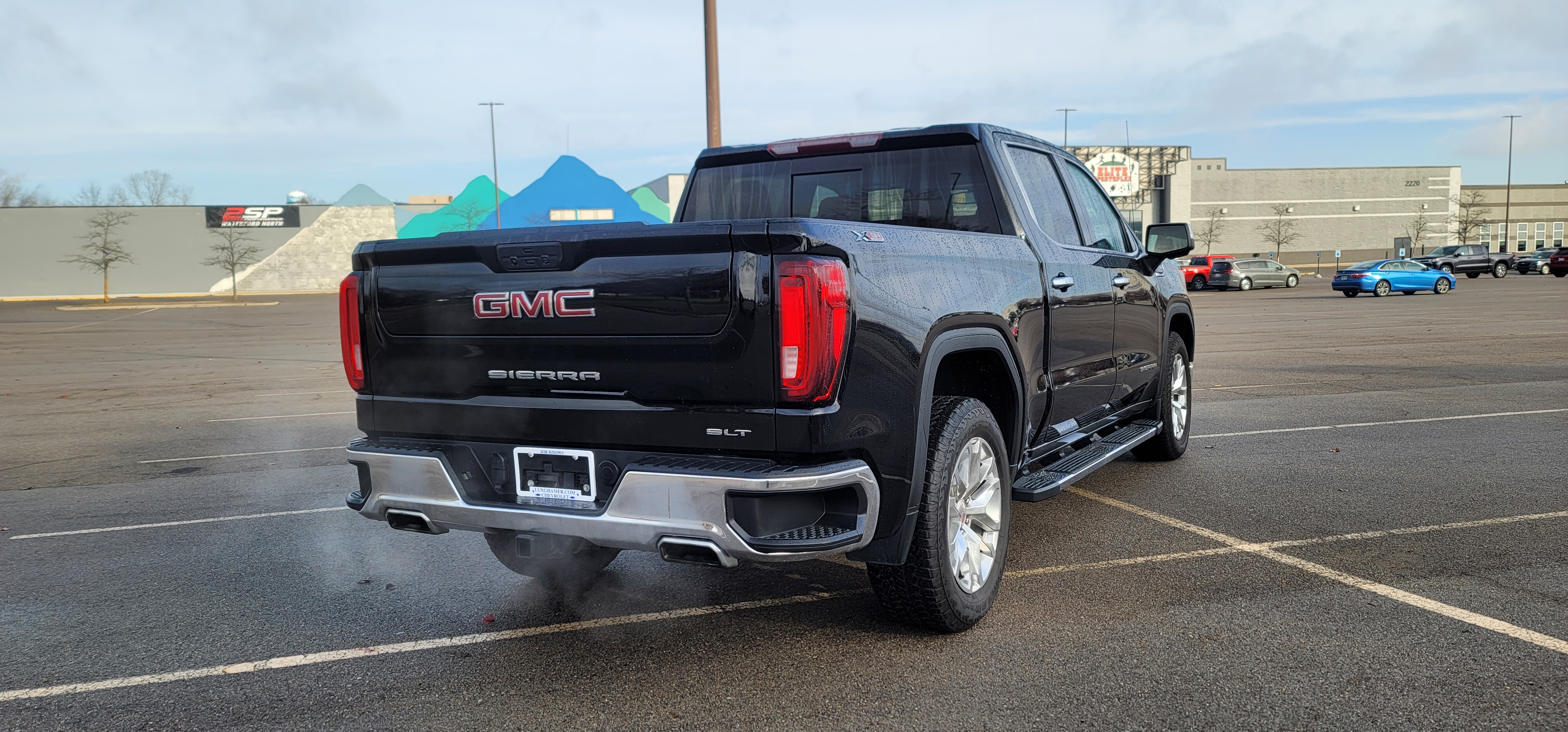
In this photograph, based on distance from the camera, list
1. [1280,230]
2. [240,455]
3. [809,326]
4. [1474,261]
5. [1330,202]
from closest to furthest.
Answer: [809,326], [240,455], [1474,261], [1280,230], [1330,202]

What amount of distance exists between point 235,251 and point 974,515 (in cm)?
6717

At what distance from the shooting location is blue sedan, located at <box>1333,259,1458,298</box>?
112ft

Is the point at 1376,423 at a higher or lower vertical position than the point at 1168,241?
lower

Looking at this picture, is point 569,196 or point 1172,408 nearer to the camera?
point 1172,408

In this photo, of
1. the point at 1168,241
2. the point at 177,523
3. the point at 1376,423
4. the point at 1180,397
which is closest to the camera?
the point at 177,523

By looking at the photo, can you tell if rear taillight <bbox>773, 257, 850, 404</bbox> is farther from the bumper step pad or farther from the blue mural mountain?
the blue mural mountain

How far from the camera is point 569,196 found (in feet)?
269

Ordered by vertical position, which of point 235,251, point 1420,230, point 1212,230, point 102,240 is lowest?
point 235,251

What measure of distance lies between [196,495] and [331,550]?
6.47 feet

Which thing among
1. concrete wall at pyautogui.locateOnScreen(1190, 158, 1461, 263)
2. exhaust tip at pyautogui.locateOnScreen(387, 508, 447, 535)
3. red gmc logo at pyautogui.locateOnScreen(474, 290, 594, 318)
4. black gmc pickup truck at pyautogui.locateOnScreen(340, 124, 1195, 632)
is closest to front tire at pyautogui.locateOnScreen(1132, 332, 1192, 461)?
black gmc pickup truck at pyautogui.locateOnScreen(340, 124, 1195, 632)

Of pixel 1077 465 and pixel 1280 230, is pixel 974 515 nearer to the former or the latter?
pixel 1077 465

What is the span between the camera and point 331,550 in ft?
16.8

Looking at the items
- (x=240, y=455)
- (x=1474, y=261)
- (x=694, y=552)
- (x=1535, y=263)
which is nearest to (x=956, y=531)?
(x=694, y=552)

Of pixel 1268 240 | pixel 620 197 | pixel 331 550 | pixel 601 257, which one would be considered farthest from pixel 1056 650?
pixel 1268 240
